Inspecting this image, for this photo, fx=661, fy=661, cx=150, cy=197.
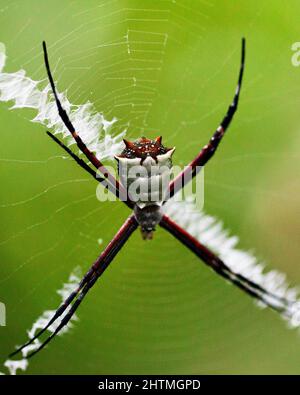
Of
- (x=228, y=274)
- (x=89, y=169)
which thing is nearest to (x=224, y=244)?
(x=228, y=274)

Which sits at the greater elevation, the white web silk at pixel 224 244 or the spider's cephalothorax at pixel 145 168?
the white web silk at pixel 224 244

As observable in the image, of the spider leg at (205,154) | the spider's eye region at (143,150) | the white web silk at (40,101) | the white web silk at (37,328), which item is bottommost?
the white web silk at (37,328)

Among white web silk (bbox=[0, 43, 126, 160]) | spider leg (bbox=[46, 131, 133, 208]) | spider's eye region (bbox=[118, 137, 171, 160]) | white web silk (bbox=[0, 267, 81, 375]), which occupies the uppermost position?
white web silk (bbox=[0, 43, 126, 160])

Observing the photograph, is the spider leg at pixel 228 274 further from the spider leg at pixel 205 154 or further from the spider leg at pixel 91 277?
the spider leg at pixel 205 154

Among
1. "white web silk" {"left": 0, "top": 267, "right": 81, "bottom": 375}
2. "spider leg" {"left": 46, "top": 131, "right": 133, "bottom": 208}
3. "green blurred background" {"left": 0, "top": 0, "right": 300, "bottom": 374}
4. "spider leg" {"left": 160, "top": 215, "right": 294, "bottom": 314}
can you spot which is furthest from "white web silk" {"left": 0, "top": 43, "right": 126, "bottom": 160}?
"white web silk" {"left": 0, "top": 267, "right": 81, "bottom": 375}

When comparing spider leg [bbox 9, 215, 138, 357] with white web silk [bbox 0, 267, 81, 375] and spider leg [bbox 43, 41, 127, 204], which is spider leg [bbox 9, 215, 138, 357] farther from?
spider leg [bbox 43, 41, 127, 204]

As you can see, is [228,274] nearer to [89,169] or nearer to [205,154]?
[205,154]

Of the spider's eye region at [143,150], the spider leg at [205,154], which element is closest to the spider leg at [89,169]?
the spider's eye region at [143,150]
